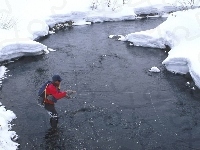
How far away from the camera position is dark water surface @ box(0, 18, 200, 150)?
9383mm

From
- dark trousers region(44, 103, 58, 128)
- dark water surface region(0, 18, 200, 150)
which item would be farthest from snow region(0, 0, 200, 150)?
dark trousers region(44, 103, 58, 128)

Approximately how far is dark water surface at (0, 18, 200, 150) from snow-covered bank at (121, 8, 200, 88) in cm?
55

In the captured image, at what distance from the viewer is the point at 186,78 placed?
1357 cm

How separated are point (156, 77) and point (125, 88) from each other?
1930 mm

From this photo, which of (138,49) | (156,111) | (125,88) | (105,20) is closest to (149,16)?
(105,20)

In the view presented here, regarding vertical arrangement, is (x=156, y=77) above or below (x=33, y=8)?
below

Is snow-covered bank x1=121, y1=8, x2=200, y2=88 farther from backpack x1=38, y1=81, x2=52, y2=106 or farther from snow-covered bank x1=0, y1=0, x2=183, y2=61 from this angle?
backpack x1=38, y1=81, x2=52, y2=106

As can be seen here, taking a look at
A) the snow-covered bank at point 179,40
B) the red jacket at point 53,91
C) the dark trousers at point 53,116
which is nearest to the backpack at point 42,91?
the red jacket at point 53,91

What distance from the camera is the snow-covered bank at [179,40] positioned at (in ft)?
45.4

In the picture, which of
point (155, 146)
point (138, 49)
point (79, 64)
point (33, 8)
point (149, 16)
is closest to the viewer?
point (155, 146)

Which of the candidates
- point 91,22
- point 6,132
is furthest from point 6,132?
point 91,22

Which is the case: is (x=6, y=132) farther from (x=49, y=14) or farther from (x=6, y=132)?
(x=49, y=14)

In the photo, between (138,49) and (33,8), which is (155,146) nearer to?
(138,49)

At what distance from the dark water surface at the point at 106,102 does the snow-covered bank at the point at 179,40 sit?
0.55 metres
